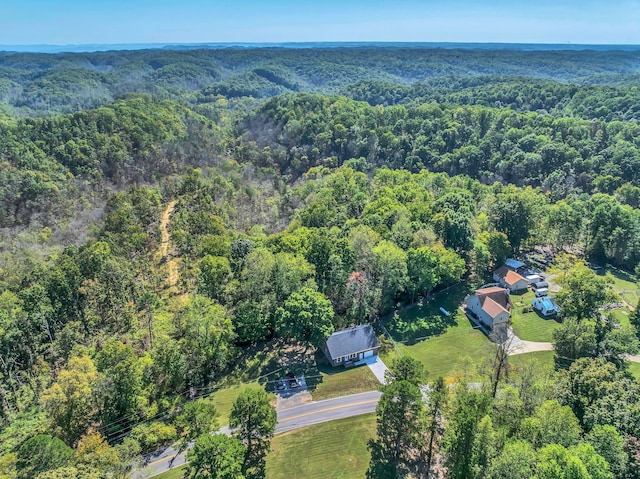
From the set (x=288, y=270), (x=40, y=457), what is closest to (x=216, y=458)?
(x=40, y=457)

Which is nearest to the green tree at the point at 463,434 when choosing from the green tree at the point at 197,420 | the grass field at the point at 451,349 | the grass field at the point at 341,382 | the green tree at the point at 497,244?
the grass field at the point at 341,382

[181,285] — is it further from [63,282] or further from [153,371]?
[153,371]

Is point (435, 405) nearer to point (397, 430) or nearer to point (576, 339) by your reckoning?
point (397, 430)

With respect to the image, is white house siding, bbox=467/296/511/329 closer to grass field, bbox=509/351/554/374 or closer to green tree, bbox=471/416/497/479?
grass field, bbox=509/351/554/374

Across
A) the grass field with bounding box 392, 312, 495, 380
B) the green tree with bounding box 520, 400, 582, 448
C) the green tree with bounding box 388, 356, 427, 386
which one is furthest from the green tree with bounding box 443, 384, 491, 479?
the grass field with bounding box 392, 312, 495, 380

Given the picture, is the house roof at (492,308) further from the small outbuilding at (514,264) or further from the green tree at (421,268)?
the small outbuilding at (514,264)

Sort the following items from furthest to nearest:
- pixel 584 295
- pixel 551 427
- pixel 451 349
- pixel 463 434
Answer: pixel 451 349 < pixel 584 295 < pixel 463 434 < pixel 551 427
